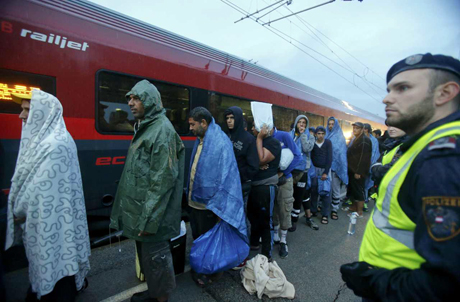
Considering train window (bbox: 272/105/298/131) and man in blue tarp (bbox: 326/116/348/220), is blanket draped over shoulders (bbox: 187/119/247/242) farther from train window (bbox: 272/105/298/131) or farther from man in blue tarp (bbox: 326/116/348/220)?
train window (bbox: 272/105/298/131)

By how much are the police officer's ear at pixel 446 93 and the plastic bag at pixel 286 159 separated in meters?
2.08

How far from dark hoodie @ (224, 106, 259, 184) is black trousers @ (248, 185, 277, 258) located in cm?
26

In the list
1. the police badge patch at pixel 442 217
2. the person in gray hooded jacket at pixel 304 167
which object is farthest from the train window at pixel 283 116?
the police badge patch at pixel 442 217

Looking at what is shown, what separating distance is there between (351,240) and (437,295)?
3.27 metres

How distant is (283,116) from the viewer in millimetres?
6145

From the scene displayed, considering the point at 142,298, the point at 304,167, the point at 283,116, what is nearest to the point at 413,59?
the point at 142,298

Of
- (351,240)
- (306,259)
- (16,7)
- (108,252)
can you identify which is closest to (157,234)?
(108,252)

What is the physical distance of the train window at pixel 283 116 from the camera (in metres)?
5.88

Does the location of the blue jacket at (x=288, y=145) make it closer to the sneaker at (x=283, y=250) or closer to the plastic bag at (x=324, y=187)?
the sneaker at (x=283, y=250)

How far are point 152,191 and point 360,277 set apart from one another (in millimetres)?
1390

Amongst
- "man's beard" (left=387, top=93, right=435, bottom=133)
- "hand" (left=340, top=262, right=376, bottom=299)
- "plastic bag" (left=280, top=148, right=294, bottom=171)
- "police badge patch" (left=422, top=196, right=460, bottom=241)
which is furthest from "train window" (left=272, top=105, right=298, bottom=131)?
"police badge patch" (left=422, top=196, right=460, bottom=241)

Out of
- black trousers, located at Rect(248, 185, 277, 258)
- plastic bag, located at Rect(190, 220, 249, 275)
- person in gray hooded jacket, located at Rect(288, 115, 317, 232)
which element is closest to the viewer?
plastic bag, located at Rect(190, 220, 249, 275)

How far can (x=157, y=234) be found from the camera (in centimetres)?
177

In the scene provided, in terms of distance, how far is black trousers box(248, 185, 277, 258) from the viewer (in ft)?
8.55
